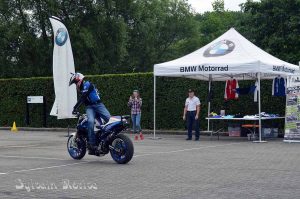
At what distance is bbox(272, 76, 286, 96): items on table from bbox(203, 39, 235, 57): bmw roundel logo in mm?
2244

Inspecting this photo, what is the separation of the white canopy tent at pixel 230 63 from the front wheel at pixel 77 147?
23.4 feet

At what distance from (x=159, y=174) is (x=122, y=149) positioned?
77.7 inches

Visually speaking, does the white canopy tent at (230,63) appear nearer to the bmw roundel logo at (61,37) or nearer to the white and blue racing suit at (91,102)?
the bmw roundel logo at (61,37)

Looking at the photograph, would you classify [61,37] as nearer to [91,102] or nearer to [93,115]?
[91,102]

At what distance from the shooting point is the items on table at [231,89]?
2195 centimetres

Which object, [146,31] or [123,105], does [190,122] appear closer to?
[123,105]

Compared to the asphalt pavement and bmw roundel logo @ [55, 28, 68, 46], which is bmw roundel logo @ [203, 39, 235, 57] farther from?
bmw roundel logo @ [55, 28, 68, 46]

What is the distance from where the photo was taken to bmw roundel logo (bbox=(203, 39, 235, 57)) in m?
20.0

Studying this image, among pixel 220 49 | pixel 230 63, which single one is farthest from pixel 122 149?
pixel 220 49

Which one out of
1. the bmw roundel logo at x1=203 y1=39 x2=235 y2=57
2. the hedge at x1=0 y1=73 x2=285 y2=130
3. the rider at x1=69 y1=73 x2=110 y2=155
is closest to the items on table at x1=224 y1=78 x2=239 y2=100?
the hedge at x1=0 y1=73 x2=285 y2=130

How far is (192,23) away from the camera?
237 feet

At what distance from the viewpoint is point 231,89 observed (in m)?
22.0

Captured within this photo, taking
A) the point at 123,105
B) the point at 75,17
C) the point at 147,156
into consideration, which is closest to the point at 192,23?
the point at 75,17

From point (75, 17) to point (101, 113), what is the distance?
31.3 metres
